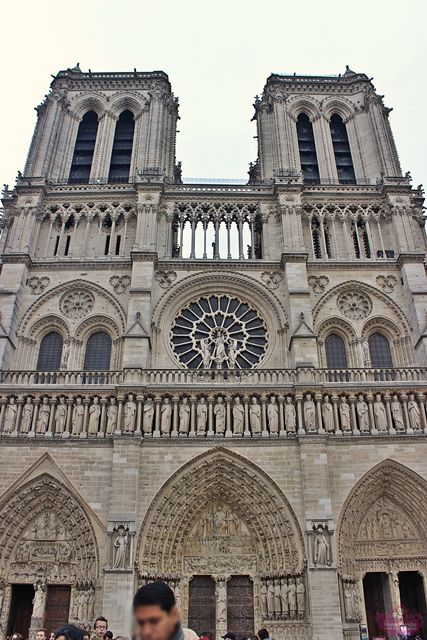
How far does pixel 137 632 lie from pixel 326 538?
45.8ft

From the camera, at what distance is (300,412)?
16047 mm

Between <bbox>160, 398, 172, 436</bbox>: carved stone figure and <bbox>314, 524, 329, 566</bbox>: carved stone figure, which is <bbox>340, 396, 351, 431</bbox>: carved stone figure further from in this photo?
<bbox>160, 398, 172, 436</bbox>: carved stone figure

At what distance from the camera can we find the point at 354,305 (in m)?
19.5

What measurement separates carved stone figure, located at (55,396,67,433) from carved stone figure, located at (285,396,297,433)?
21.3 feet

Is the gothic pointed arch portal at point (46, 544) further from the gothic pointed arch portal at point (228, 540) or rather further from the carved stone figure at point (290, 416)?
the carved stone figure at point (290, 416)

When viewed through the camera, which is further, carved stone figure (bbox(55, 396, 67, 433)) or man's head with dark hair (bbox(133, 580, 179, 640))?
carved stone figure (bbox(55, 396, 67, 433))

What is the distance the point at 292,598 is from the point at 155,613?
14.1 metres

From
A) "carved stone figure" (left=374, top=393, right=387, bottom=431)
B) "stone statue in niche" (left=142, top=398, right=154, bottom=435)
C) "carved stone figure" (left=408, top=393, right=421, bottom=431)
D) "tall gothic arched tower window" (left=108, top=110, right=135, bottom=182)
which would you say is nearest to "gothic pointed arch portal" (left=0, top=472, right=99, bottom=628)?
"stone statue in niche" (left=142, top=398, right=154, bottom=435)

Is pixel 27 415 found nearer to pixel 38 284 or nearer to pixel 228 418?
pixel 38 284

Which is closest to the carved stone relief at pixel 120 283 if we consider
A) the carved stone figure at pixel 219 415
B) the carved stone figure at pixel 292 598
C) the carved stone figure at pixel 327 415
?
the carved stone figure at pixel 219 415

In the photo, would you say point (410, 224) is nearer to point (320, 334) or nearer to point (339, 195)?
point (339, 195)

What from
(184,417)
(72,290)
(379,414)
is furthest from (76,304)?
(379,414)

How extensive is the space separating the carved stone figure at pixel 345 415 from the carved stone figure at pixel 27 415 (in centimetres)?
914

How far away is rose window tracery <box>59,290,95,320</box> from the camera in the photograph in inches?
757
